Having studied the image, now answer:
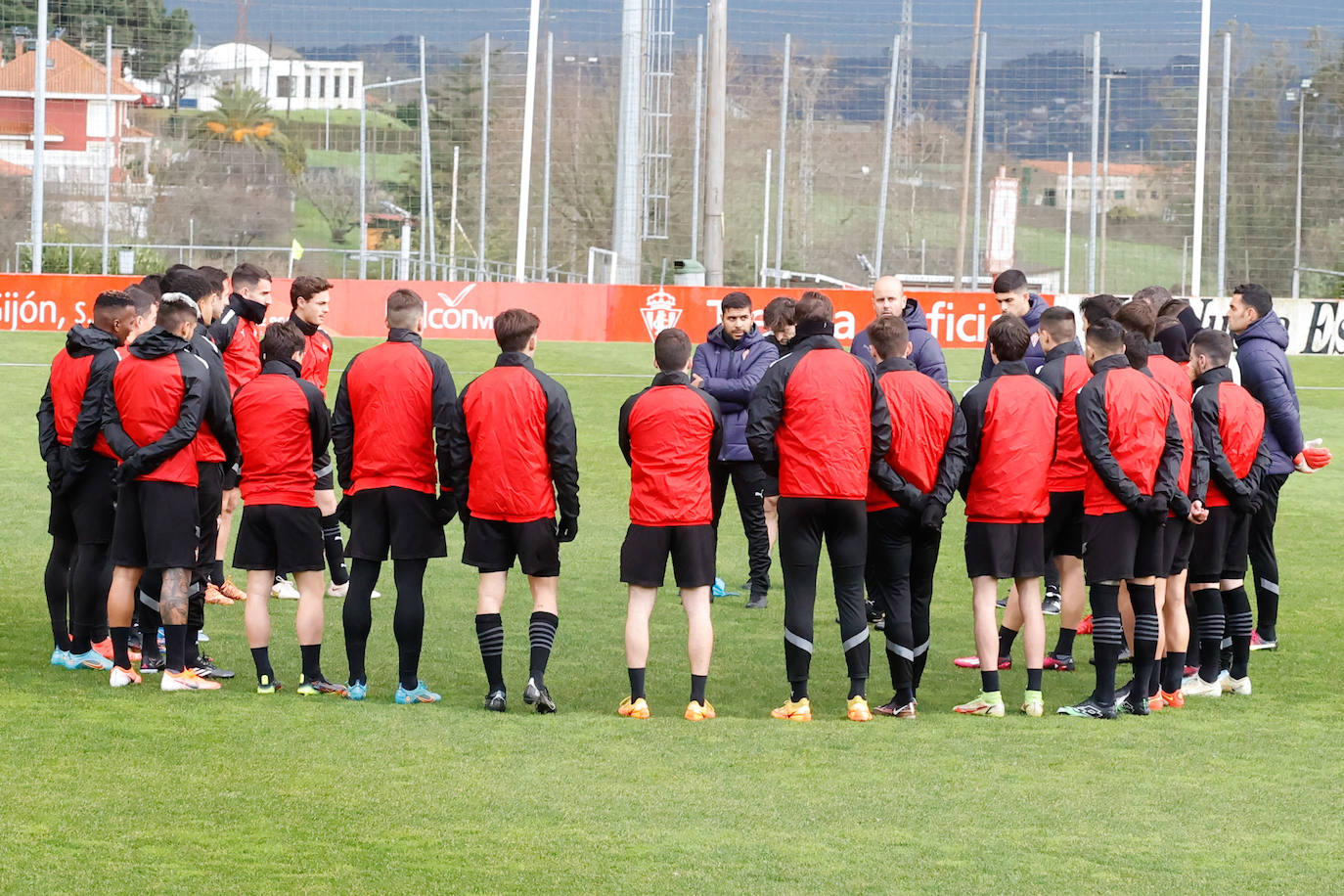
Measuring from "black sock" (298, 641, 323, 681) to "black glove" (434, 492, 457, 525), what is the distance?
33.7 inches

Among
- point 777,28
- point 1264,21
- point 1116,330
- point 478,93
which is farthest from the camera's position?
point 777,28

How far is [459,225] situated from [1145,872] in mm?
39157

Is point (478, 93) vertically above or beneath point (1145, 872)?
above

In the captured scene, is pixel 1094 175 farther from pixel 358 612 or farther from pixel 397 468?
pixel 358 612

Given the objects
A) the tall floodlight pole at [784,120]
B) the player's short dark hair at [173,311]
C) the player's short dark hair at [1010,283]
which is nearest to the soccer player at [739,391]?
the player's short dark hair at [1010,283]

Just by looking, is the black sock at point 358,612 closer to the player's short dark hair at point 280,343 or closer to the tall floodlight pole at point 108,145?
the player's short dark hair at point 280,343

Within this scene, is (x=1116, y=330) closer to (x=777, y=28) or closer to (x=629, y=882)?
(x=629, y=882)

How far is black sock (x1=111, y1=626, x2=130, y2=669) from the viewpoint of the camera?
7.48 metres

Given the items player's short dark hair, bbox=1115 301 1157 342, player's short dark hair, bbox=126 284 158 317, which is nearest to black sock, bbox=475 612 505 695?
player's short dark hair, bbox=126 284 158 317

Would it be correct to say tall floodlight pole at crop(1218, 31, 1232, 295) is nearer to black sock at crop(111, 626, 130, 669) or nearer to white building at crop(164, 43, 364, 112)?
white building at crop(164, 43, 364, 112)

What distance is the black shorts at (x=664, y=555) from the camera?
720cm

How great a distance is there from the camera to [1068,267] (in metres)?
38.9

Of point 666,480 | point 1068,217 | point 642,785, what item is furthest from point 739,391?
point 1068,217

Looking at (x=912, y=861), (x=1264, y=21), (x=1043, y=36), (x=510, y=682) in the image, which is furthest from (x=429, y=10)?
(x=912, y=861)
